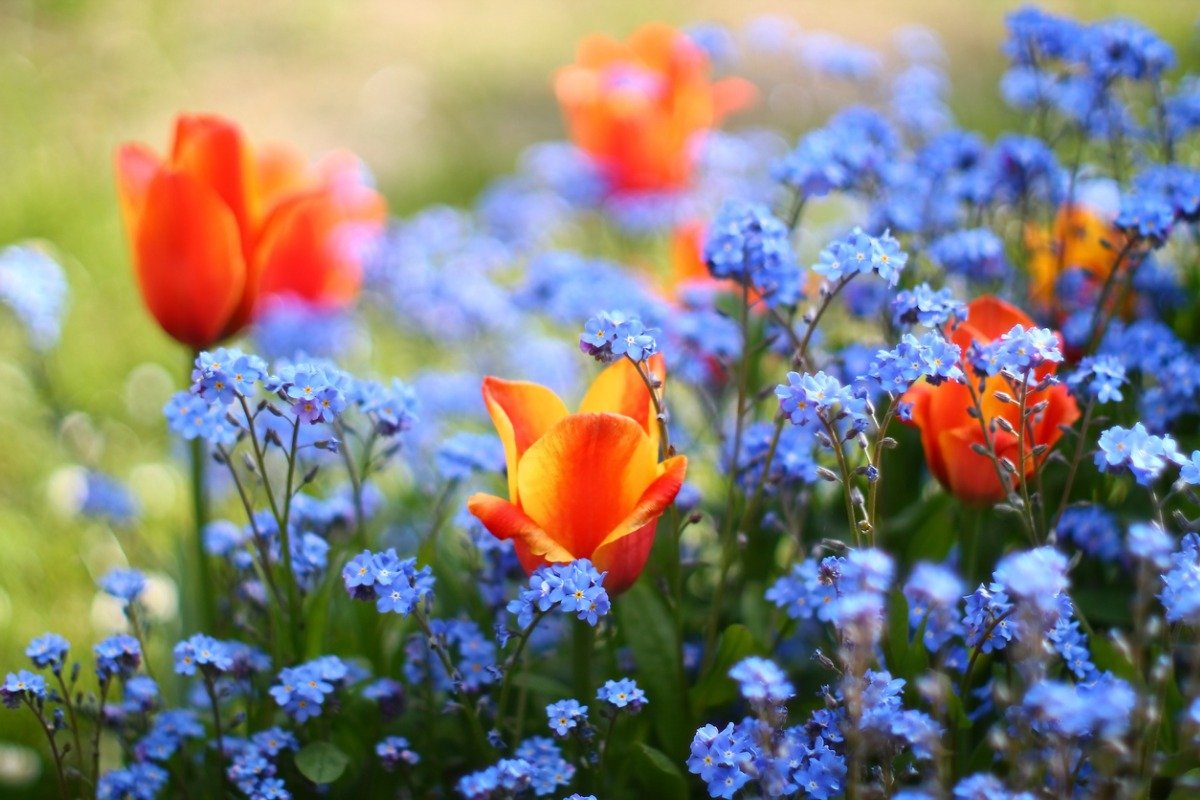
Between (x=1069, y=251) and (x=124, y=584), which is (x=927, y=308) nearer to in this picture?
(x=1069, y=251)

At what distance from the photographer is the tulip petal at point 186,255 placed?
172cm

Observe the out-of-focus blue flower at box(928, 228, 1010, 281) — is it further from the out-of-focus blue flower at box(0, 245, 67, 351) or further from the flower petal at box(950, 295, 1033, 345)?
the out-of-focus blue flower at box(0, 245, 67, 351)

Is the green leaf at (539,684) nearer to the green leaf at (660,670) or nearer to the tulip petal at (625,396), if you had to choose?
the green leaf at (660,670)

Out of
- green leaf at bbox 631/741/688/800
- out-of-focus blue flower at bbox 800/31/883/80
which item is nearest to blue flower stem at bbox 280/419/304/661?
green leaf at bbox 631/741/688/800

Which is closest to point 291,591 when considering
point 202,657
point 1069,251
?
point 202,657

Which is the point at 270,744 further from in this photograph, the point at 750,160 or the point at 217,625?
the point at 750,160

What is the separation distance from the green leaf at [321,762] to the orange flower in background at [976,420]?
0.73m

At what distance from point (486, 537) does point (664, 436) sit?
→ 0.96 feet

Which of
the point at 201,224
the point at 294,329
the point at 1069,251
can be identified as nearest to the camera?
the point at 201,224

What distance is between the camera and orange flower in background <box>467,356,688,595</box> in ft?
4.07

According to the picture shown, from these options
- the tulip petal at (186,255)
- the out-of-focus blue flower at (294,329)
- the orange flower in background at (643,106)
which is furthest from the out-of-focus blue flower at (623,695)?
the orange flower in background at (643,106)

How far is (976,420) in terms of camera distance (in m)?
1.47

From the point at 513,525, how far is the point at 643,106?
1555 mm

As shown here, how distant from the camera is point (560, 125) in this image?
474 centimetres
